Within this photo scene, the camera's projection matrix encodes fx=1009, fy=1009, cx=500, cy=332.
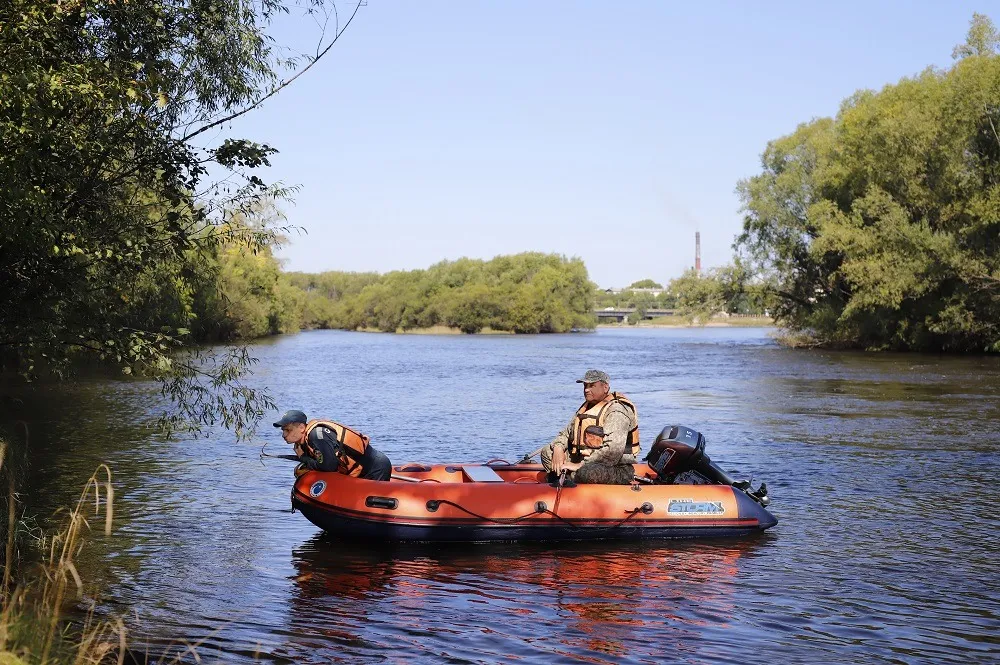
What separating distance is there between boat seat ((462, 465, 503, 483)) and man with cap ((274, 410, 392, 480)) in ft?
3.59

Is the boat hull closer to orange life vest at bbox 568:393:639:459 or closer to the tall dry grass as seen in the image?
orange life vest at bbox 568:393:639:459

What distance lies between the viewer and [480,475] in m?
10.6

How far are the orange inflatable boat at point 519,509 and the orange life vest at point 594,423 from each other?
359 mm

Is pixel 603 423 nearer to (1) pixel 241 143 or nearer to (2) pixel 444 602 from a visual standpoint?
(2) pixel 444 602

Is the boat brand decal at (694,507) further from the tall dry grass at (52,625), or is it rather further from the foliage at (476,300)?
the foliage at (476,300)

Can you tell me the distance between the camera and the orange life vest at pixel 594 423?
381 inches

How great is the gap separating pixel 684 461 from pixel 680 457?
61 millimetres

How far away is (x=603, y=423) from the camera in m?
9.66

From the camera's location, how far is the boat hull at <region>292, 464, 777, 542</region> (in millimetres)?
9438

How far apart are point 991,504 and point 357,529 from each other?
740 cm

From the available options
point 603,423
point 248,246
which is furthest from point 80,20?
point 603,423

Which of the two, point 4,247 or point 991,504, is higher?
point 4,247

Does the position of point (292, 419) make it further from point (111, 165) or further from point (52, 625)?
point (52, 625)

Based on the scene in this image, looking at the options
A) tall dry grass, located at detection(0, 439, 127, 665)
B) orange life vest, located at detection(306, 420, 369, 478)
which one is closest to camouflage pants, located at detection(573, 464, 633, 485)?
orange life vest, located at detection(306, 420, 369, 478)
